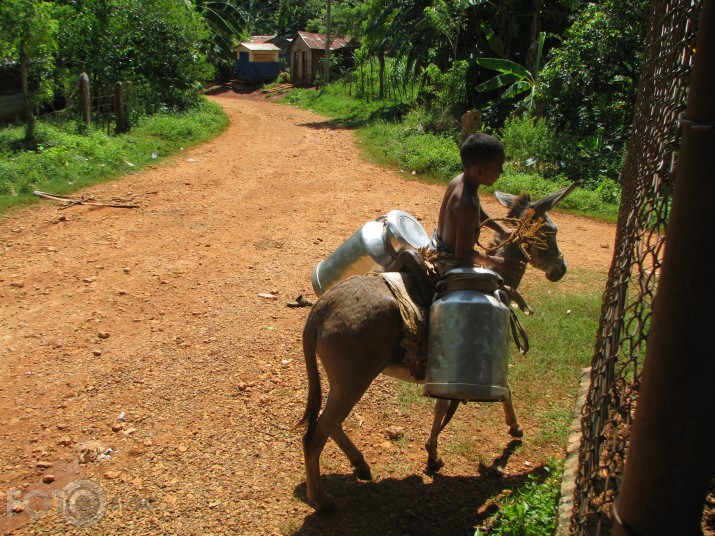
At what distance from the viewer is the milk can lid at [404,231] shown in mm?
4551

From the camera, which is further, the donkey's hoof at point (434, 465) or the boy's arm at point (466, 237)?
the donkey's hoof at point (434, 465)

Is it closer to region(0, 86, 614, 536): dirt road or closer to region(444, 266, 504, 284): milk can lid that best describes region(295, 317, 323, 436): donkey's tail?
region(0, 86, 614, 536): dirt road

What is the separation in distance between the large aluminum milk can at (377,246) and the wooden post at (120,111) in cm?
1436

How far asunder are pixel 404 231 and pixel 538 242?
956 millimetres

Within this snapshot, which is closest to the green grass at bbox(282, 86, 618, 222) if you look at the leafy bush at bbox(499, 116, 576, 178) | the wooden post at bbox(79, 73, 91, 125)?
the leafy bush at bbox(499, 116, 576, 178)

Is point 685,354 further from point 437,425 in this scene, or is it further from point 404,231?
point 404,231

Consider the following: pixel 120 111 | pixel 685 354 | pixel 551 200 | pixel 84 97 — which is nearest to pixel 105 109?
pixel 120 111

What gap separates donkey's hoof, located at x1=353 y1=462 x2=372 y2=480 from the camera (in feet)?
14.0

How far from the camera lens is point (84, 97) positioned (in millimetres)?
16219

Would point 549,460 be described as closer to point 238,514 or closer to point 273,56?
point 238,514

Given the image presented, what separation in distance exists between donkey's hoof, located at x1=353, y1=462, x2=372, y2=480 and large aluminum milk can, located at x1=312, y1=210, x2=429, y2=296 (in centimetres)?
137

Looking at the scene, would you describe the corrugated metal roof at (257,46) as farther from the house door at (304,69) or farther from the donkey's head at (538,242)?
the donkey's head at (538,242)

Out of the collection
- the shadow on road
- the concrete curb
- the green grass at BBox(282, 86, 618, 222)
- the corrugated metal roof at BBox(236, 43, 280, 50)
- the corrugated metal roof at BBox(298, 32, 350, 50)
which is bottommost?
the shadow on road

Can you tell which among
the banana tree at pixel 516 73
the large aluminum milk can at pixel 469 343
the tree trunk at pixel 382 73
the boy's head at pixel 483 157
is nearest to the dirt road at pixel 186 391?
the large aluminum milk can at pixel 469 343
